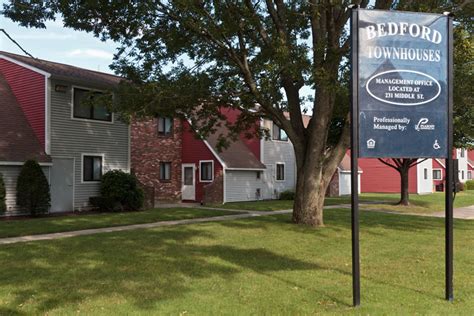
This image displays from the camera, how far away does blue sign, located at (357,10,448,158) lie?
6520 mm

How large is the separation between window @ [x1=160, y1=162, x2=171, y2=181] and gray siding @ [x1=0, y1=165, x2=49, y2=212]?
980 cm

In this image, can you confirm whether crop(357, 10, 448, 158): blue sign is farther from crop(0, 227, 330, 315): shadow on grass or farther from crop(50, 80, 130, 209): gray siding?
crop(50, 80, 130, 209): gray siding

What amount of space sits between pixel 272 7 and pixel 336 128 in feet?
41.4

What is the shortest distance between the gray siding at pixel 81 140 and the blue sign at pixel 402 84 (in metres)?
16.0

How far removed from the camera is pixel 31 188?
18.1m

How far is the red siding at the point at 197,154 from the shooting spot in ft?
90.6

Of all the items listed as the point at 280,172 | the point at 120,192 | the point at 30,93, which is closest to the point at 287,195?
the point at 280,172

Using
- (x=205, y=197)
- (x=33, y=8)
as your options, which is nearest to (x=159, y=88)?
(x=33, y=8)

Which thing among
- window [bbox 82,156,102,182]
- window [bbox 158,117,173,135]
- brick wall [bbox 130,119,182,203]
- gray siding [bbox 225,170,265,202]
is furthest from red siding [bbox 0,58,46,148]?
gray siding [bbox 225,170,265,202]

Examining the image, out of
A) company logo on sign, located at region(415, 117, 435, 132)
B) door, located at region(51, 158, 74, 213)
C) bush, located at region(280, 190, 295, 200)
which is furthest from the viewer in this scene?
bush, located at region(280, 190, 295, 200)

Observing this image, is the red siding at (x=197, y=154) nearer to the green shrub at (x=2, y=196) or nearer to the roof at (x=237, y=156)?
the roof at (x=237, y=156)

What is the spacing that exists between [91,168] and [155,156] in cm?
576

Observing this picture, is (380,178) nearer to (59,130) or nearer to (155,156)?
(155,156)

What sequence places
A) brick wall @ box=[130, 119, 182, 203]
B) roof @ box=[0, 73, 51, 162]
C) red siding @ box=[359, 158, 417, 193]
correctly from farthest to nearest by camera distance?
1. red siding @ box=[359, 158, 417, 193]
2. brick wall @ box=[130, 119, 182, 203]
3. roof @ box=[0, 73, 51, 162]
